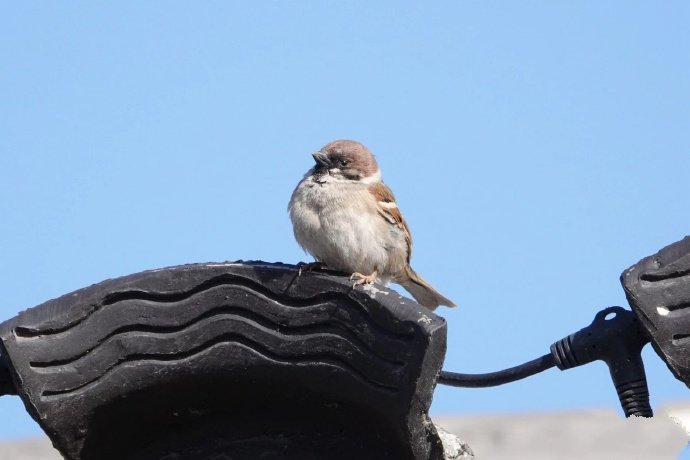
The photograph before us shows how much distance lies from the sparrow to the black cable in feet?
3.32

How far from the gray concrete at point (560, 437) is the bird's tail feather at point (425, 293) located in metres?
0.45

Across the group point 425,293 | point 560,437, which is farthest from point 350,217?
point 560,437

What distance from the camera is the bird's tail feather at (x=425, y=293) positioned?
4.92 m

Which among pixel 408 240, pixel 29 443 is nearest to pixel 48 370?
pixel 408 240

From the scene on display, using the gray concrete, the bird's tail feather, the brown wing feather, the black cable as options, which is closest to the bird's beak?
the brown wing feather

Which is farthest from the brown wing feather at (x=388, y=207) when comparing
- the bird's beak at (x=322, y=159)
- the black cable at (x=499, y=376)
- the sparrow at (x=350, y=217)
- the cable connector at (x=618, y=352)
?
the cable connector at (x=618, y=352)

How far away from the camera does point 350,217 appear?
4.28m

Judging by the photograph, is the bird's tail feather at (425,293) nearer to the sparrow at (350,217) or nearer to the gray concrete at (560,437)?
the sparrow at (350,217)

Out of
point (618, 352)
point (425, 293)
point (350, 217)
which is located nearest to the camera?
point (618, 352)

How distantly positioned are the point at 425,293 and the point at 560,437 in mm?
811

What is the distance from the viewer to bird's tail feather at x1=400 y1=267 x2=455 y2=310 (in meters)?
4.92

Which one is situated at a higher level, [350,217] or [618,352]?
[350,217]

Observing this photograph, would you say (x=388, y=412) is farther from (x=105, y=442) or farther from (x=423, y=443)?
(x=105, y=442)

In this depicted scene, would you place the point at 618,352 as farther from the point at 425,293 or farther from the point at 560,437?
the point at 560,437
